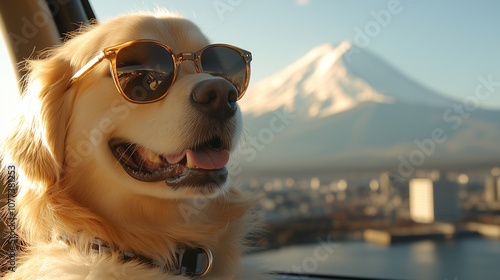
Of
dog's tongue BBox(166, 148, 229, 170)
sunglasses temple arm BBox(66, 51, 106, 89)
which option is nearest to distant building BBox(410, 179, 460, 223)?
dog's tongue BBox(166, 148, 229, 170)

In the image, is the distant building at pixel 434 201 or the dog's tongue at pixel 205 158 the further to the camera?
the distant building at pixel 434 201

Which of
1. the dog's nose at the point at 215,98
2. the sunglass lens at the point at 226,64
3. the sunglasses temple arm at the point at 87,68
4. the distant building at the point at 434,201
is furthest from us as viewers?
the distant building at the point at 434,201

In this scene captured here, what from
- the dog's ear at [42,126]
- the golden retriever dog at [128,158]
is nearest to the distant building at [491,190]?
the golden retriever dog at [128,158]

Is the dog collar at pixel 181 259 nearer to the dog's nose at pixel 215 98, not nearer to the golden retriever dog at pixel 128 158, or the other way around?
the golden retriever dog at pixel 128 158

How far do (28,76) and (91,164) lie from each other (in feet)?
1.45

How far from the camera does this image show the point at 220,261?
1.25 m

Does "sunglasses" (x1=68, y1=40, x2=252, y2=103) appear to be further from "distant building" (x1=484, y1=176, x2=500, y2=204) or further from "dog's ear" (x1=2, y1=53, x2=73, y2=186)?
"distant building" (x1=484, y1=176, x2=500, y2=204)

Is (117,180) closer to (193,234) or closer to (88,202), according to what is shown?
(88,202)

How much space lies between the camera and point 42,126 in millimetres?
1195

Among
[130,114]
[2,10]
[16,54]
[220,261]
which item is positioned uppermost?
[2,10]

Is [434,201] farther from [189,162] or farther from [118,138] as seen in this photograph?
[118,138]

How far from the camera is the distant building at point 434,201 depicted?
152 centimetres

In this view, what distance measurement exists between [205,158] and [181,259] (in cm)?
30

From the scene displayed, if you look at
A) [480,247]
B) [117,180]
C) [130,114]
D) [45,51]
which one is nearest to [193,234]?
[117,180]
